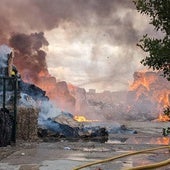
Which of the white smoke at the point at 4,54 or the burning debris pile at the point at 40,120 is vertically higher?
the white smoke at the point at 4,54

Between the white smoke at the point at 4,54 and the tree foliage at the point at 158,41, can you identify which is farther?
the white smoke at the point at 4,54

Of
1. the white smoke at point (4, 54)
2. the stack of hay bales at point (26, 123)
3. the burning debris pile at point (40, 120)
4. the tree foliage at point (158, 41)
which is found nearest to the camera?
the tree foliage at point (158, 41)

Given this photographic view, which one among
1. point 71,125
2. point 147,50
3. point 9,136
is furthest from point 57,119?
point 147,50

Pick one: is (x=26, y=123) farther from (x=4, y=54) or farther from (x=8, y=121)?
(x=4, y=54)

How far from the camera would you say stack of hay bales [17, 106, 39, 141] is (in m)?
20.0

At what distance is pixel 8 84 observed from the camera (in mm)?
26203

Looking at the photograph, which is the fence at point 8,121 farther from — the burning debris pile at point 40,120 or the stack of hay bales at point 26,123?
the burning debris pile at point 40,120

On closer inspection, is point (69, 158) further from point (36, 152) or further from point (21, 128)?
point (21, 128)

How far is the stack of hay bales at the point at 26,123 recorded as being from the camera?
20.0 meters

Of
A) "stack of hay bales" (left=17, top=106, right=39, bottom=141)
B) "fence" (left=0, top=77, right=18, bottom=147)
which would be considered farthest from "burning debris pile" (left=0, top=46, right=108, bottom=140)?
"fence" (left=0, top=77, right=18, bottom=147)

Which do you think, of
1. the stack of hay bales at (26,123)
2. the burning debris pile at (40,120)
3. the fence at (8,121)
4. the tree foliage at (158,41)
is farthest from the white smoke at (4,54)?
the tree foliage at (158,41)

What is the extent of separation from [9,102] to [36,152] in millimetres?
7484

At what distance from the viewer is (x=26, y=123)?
2023 centimetres

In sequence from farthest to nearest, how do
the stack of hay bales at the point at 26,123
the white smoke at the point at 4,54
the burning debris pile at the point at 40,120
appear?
the white smoke at the point at 4,54 < the burning debris pile at the point at 40,120 < the stack of hay bales at the point at 26,123
